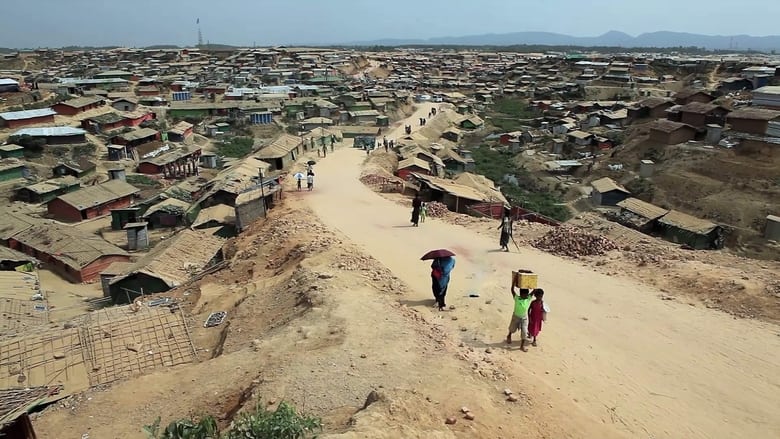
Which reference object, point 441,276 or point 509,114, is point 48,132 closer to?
point 441,276

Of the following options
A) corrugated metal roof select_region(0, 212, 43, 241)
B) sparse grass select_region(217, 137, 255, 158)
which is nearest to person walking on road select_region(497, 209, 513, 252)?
corrugated metal roof select_region(0, 212, 43, 241)

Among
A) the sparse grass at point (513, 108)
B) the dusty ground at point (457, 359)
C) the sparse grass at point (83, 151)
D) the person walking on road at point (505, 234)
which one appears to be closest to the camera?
the dusty ground at point (457, 359)

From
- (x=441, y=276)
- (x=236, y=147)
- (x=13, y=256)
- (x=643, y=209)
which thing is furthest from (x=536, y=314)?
(x=236, y=147)

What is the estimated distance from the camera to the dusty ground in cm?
867

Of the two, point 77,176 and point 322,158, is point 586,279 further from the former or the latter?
point 77,176

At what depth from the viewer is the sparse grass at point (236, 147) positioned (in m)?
49.7

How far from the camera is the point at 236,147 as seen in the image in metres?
51.6

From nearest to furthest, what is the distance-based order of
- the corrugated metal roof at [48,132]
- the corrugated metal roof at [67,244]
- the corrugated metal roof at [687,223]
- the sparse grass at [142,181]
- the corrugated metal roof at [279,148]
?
the corrugated metal roof at [67,244]
the corrugated metal roof at [687,223]
the corrugated metal roof at [279,148]
the sparse grass at [142,181]
the corrugated metal roof at [48,132]

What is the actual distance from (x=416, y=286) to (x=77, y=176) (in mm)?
36692

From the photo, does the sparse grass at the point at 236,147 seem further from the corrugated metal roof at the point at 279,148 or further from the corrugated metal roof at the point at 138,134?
the corrugated metal roof at the point at 279,148

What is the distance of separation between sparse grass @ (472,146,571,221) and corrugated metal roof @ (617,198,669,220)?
4.38m

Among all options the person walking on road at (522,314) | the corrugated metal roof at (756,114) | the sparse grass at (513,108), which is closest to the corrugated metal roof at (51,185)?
the person walking on road at (522,314)

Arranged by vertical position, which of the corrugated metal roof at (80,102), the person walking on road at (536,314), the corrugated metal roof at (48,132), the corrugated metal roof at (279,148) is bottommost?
the corrugated metal roof at (48,132)

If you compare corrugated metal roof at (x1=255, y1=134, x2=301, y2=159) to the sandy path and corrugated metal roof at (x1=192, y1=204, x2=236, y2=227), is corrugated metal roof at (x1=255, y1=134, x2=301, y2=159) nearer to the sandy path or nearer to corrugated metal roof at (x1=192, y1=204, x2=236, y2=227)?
corrugated metal roof at (x1=192, y1=204, x2=236, y2=227)
